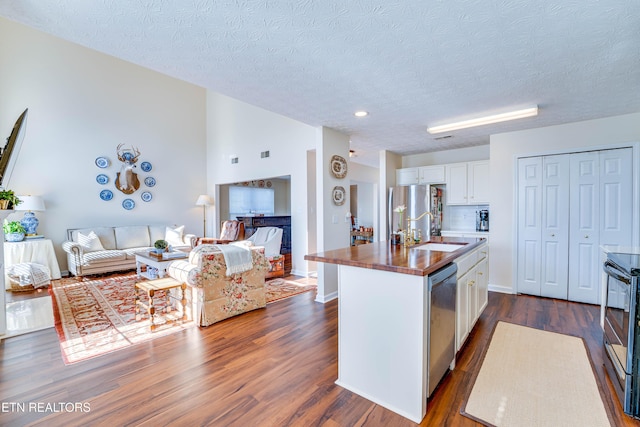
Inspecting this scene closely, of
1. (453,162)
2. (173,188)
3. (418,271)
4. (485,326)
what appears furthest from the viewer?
(173,188)

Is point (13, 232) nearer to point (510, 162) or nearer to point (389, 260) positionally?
point (389, 260)

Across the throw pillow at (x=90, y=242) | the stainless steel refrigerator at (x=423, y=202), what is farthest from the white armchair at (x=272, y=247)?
the throw pillow at (x=90, y=242)

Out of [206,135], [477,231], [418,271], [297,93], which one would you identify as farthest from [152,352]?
[206,135]

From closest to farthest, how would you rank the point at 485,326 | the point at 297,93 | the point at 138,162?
the point at 297,93, the point at 485,326, the point at 138,162

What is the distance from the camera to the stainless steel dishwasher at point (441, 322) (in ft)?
5.65

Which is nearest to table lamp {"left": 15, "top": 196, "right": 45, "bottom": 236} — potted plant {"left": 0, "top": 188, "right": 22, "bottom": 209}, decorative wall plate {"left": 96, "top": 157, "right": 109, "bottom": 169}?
decorative wall plate {"left": 96, "top": 157, "right": 109, "bottom": 169}

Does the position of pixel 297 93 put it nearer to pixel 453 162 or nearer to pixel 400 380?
pixel 400 380

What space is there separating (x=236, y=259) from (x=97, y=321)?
5.42 ft

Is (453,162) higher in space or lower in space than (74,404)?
higher

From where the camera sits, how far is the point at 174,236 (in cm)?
630

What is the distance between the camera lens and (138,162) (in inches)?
253

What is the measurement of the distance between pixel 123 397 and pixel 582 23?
3.67 m

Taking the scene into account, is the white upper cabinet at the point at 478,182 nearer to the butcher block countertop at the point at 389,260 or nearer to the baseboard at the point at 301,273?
the butcher block countertop at the point at 389,260

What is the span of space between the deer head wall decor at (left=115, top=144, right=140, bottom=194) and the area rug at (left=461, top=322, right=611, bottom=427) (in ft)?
23.1
